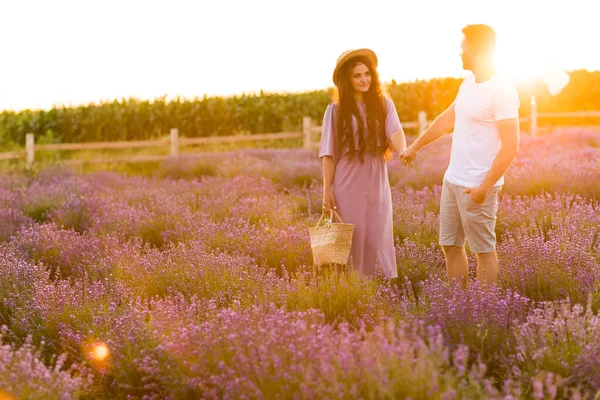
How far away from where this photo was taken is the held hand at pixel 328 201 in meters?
4.72

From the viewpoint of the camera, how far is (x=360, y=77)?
15.0 ft

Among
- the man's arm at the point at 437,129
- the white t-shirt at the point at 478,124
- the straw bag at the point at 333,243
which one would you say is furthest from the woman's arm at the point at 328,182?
the white t-shirt at the point at 478,124

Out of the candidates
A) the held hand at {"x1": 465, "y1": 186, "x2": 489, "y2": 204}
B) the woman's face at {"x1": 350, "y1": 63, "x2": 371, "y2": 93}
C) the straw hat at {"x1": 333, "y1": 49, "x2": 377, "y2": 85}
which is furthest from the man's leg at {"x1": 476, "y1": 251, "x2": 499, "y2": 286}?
the straw hat at {"x1": 333, "y1": 49, "x2": 377, "y2": 85}

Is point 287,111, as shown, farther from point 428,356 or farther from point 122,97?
point 428,356

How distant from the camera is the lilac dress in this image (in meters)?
4.68

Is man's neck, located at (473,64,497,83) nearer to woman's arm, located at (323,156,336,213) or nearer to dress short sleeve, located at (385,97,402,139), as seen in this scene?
dress short sleeve, located at (385,97,402,139)

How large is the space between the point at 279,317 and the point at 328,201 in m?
1.86

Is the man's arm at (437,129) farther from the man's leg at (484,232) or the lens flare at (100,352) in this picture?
the lens flare at (100,352)

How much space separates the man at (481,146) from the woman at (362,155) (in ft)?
1.79

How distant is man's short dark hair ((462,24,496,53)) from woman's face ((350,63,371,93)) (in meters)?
0.83

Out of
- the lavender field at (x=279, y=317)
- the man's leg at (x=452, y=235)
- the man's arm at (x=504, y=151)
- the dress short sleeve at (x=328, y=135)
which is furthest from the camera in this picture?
the dress short sleeve at (x=328, y=135)

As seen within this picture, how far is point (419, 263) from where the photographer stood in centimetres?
493

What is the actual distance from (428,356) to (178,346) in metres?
1.11

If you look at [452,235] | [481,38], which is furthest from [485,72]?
[452,235]
